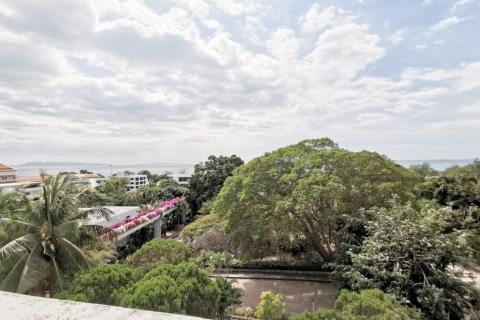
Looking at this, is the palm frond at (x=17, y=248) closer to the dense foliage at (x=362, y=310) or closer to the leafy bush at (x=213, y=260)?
the leafy bush at (x=213, y=260)

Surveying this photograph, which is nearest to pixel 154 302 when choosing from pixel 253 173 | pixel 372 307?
pixel 372 307

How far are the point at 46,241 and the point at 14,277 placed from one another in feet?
3.91

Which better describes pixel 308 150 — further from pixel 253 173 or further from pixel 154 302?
pixel 154 302

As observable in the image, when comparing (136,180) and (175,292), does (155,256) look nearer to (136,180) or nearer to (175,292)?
(175,292)

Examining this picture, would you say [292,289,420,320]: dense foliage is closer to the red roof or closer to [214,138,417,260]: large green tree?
[214,138,417,260]: large green tree

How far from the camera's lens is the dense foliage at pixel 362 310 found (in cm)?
521

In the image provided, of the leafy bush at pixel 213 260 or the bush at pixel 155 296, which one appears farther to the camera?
the leafy bush at pixel 213 260

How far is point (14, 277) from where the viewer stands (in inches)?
291

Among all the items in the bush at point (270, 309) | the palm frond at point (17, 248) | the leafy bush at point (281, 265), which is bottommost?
the leafy bush at point (281, 265)

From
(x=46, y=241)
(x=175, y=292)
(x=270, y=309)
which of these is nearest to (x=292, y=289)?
(x=270, y=309)

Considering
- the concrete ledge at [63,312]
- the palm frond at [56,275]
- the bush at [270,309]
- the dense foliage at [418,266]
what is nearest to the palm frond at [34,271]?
the palm frond at [56,275]

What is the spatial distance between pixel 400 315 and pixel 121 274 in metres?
5.91

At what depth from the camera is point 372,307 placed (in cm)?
561

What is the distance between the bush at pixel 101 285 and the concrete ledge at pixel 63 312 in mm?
5137
